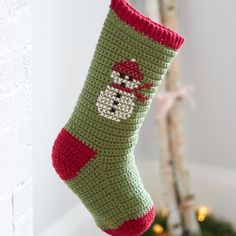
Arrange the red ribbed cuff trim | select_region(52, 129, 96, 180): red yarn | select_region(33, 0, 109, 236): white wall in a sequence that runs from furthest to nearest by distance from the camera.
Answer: select_region(33, 0, 109, 236): white wall
select_region(52, 129, 96, 180): red yarn
the red ribbed cuff trim

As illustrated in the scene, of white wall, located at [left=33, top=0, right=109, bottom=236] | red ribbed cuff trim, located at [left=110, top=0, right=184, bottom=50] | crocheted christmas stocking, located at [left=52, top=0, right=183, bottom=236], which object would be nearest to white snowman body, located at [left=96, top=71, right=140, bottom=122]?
crocheted christmas stocking, located at [left=52, top=0, right=183, bottom=236]

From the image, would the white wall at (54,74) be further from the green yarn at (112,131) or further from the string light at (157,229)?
the green yarn at (112,131)

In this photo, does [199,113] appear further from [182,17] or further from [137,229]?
[137,229]

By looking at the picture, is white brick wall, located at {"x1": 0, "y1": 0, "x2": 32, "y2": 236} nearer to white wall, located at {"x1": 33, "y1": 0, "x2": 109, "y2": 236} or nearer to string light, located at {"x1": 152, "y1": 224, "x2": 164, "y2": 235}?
white wall, located at {"x1": 33, "y1": 0, "x2": 109, "y2": 236}

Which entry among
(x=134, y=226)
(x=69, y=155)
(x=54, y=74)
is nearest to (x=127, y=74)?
(x=69, y=155)

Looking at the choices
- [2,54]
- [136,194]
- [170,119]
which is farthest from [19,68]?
[170,119]

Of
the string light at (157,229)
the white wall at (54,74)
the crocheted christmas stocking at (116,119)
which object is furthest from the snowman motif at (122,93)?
the string light at (157,229)

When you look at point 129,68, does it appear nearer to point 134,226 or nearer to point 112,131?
point 112,131
